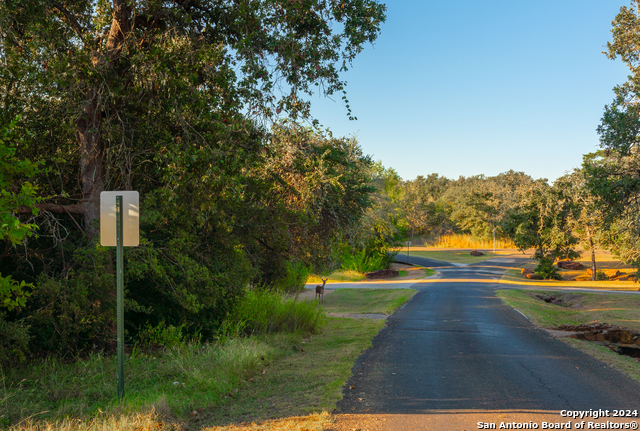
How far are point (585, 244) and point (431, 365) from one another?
3552 centimetres

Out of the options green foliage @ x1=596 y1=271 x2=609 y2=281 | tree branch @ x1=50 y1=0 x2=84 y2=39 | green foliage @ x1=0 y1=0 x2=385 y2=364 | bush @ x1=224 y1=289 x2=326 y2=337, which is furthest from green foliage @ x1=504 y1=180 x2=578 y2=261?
tree branch @ x1=50 y1=0 x2=84 y2=39

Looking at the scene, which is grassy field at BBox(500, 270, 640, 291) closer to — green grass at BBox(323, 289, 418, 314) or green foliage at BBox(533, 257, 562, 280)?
green foliage at BBox(533, 257, 562, 280)

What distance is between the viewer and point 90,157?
9500 mm

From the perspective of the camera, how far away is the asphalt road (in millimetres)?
6090

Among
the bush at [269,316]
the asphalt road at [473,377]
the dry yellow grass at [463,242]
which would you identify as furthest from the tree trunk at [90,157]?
the dry yellow grass at [463,242]

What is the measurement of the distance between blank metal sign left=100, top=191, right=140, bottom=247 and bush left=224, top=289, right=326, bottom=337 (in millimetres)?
4718

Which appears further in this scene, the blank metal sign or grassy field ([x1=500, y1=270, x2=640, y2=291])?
grassy field ([x1=500, y1=270, x2=640, y2=291])

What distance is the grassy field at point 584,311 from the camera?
11676mm

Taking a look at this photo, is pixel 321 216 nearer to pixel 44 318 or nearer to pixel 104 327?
pixel 104 327

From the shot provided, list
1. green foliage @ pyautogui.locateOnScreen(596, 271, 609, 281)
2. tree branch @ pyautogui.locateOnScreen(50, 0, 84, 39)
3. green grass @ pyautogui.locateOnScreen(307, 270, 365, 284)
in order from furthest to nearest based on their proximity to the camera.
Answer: green grass @ pyautogui.locateOnScreen(307, 270, 365, 284) < green foliage @ pyautogui.locateOnScreen(596, 271, 609, 281) < tree branch @ pyautogui.locateOnScreen(50, 0, 84, 39)

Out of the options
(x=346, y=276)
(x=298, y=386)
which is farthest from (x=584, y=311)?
(x=346, y=276)

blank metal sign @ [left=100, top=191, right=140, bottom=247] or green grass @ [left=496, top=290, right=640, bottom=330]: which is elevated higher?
blank metal sign @ [left=100, top=191, right=140, bottom=247]

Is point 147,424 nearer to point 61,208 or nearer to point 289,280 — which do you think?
point 61,208

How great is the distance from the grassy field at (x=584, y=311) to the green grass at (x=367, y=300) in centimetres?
536
